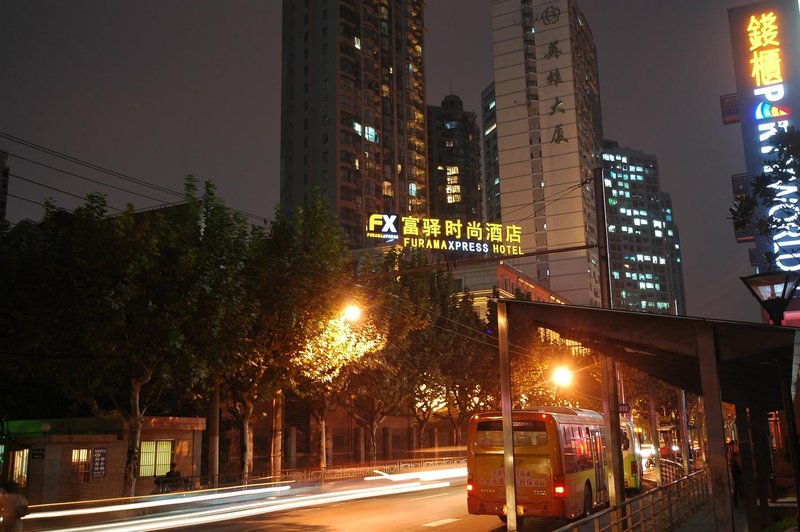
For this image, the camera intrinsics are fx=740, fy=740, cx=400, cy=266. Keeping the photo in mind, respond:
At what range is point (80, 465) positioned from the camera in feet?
97.7

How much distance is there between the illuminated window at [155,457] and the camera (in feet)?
105

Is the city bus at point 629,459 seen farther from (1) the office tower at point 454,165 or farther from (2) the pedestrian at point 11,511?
(1) the office tower at point 454,165

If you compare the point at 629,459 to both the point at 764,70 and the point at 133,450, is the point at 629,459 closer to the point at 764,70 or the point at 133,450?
the point at 133,450

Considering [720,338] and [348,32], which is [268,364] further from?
[348,32]

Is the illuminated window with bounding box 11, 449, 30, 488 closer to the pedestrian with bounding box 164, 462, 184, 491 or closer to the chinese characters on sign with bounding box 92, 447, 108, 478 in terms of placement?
the chinese characters on sign with bounding box 92, 447, 108, 478

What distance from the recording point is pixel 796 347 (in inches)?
341

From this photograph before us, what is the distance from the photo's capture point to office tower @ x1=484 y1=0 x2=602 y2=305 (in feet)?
370

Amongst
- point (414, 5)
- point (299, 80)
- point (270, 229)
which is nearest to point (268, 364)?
point (270, 229)

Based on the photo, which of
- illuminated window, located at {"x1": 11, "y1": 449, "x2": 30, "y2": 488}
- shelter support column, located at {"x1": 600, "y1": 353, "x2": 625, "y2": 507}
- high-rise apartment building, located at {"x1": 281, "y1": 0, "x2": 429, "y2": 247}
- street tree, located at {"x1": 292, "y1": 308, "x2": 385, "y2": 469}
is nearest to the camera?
shelter support column, located at {"x1": 600, "y1": 353, "x2": 625, "y2": 507}

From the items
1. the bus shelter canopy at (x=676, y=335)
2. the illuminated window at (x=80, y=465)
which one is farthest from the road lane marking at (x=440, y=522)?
the illuminated window at (x=80, y=465)

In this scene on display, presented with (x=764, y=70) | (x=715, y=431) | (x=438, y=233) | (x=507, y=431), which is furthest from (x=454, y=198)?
(x=715, y=431)

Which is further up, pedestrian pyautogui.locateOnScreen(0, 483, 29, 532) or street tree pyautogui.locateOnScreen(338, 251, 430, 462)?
street tree pyautogui.locateOnScreen(338, 251, 430, 462)

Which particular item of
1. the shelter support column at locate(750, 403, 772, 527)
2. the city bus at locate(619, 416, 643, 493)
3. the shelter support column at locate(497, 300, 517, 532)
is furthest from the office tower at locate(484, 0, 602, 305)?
the shelter support column at locate(497, 300, 517, 532)

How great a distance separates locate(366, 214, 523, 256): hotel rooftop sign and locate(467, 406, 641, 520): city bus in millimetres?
52384
